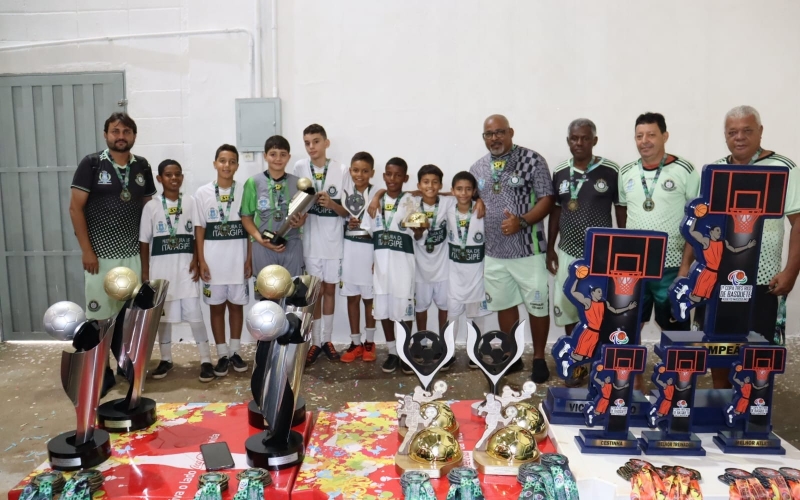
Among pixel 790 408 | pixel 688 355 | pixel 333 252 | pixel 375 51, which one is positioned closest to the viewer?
pixel 688 355

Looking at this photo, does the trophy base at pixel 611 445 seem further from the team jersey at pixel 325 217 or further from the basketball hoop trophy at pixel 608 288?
the team jersey at pixel 325 217

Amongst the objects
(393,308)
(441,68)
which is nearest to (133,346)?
(393,308)

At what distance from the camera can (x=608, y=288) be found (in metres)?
2.26

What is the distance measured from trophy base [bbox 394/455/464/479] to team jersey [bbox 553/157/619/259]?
198cm

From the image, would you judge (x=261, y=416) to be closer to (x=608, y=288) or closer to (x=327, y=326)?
(x=608, y=288)

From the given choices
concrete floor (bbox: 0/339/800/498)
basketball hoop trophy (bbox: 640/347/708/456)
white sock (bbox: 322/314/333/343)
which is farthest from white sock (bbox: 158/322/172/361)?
basketball hoop trophy (bbox: 640/347/708/456)

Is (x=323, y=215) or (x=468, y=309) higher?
(x=323, y=215)

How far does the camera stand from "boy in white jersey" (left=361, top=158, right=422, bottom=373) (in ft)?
13.2

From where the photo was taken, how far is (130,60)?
15.8ft

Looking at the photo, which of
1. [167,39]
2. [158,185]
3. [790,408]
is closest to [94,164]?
[158,185]

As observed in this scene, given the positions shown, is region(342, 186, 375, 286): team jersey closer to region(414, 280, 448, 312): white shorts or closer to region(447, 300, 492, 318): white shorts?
region(414, 280, 448, 312): white shorts

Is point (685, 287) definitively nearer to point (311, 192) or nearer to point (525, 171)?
point (525, 171)

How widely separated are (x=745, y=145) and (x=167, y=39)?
161 inches

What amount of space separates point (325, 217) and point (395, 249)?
592 millimetres
